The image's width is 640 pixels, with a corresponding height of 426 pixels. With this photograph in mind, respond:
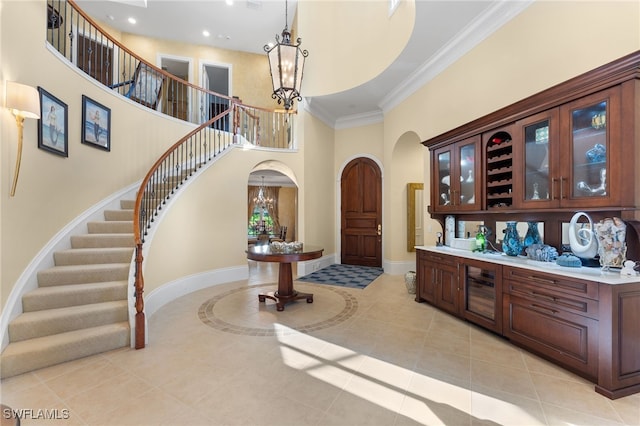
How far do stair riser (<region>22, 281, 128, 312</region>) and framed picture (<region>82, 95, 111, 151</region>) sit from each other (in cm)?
237

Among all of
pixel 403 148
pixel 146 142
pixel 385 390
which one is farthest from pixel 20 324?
pixel 403 148

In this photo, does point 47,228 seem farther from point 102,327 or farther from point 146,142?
point 146,142

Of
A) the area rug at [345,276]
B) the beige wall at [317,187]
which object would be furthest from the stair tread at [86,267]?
the beige wall at [317,187]

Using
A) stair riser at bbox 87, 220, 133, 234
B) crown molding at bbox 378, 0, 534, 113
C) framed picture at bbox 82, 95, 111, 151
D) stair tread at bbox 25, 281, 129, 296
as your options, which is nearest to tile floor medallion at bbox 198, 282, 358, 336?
stair tread at bbox 25, 281, 129, 296

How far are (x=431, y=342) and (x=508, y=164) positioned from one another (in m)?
2.26

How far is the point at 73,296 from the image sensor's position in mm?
3191

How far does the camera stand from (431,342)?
3.07 metres

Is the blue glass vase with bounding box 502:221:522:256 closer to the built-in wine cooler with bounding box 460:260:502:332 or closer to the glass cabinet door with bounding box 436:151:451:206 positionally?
the built-in wine cooler with bounding box 460:260:502:332

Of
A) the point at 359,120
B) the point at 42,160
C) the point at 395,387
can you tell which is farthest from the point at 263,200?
the point at 395,387

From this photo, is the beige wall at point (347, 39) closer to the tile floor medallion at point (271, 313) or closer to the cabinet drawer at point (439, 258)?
the cabinet drawer at point (439, 258)

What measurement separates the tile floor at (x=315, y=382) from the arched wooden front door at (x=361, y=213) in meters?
3.63

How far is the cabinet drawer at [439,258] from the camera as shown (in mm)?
3715

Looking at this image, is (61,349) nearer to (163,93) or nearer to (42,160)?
(42,160)

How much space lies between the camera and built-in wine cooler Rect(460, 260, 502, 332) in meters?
3.07
